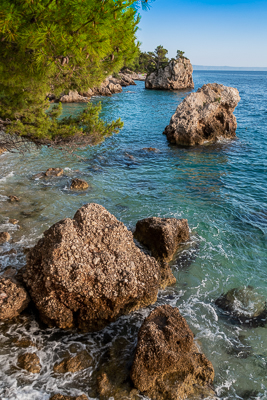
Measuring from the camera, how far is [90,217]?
800cm

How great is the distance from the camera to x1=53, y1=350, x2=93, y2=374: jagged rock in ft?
20.1

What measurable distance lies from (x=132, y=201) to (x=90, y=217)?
22.4ft

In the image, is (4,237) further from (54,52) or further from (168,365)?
(168,365)

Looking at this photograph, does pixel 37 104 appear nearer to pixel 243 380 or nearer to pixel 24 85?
pixel 24 85

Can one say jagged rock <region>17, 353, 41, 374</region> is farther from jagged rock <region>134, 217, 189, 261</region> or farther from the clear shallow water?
jagged rock <region>134, 217, 189, 261</region>

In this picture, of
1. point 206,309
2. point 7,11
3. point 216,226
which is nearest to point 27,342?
point 206,309

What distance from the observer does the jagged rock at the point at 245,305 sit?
7.96m

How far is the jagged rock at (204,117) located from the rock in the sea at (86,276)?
19225 millimetres

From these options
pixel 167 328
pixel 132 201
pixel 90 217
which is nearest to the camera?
pixel 167 328

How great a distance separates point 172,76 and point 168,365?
73244 mm

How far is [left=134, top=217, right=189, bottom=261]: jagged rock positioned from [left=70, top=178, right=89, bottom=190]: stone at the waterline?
238 inches

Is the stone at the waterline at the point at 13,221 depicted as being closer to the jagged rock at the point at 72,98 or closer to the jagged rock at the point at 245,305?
the jagged rock at the point at 245,305

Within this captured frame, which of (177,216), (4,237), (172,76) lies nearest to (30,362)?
(4,237)

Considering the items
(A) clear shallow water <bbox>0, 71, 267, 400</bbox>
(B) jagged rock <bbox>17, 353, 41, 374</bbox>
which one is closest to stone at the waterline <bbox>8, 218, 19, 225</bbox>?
(A) clear shallow water <bbox>0, 71, 267, 400</bbox>
